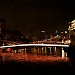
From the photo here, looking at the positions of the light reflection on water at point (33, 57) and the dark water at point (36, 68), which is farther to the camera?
the light reflection on water at point (33, 57)

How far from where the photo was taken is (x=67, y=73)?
78.4 feet

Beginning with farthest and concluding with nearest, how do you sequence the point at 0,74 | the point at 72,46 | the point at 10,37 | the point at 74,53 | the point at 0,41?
the point at 10,37 → the point at 0,41 → the point at 72,46 → the point at 74,53 → the point at 0,74

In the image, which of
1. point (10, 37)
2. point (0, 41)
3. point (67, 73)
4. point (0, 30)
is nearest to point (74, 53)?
point (67, 73)

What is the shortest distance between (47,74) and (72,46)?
2092cm

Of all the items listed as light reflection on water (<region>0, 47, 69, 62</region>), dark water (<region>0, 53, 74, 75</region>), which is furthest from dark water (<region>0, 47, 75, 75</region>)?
light reflection on water (<region>0, 47, 69, 62</region>)

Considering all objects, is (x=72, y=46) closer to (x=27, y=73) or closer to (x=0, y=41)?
(x=27, y=73)

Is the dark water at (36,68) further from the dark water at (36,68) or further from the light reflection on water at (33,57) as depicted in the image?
the light reflection on water at (33,57)

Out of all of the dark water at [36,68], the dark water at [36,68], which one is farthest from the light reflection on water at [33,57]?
the dark water at [36,68]

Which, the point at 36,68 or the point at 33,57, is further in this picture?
the point at 33,57

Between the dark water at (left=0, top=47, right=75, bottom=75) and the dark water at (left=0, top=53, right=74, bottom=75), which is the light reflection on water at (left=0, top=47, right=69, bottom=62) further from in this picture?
the dark water at (left=0, top=53, right=74, bottom=75)

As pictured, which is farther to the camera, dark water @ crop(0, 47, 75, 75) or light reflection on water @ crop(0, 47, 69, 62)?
light reflection on water @ crop(0, 47, 69, 62)

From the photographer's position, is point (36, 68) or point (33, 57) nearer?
point (36, 68)

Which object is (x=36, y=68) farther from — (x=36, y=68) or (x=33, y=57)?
(x=33, y=57)

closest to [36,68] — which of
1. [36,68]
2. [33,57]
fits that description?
[36,68]
